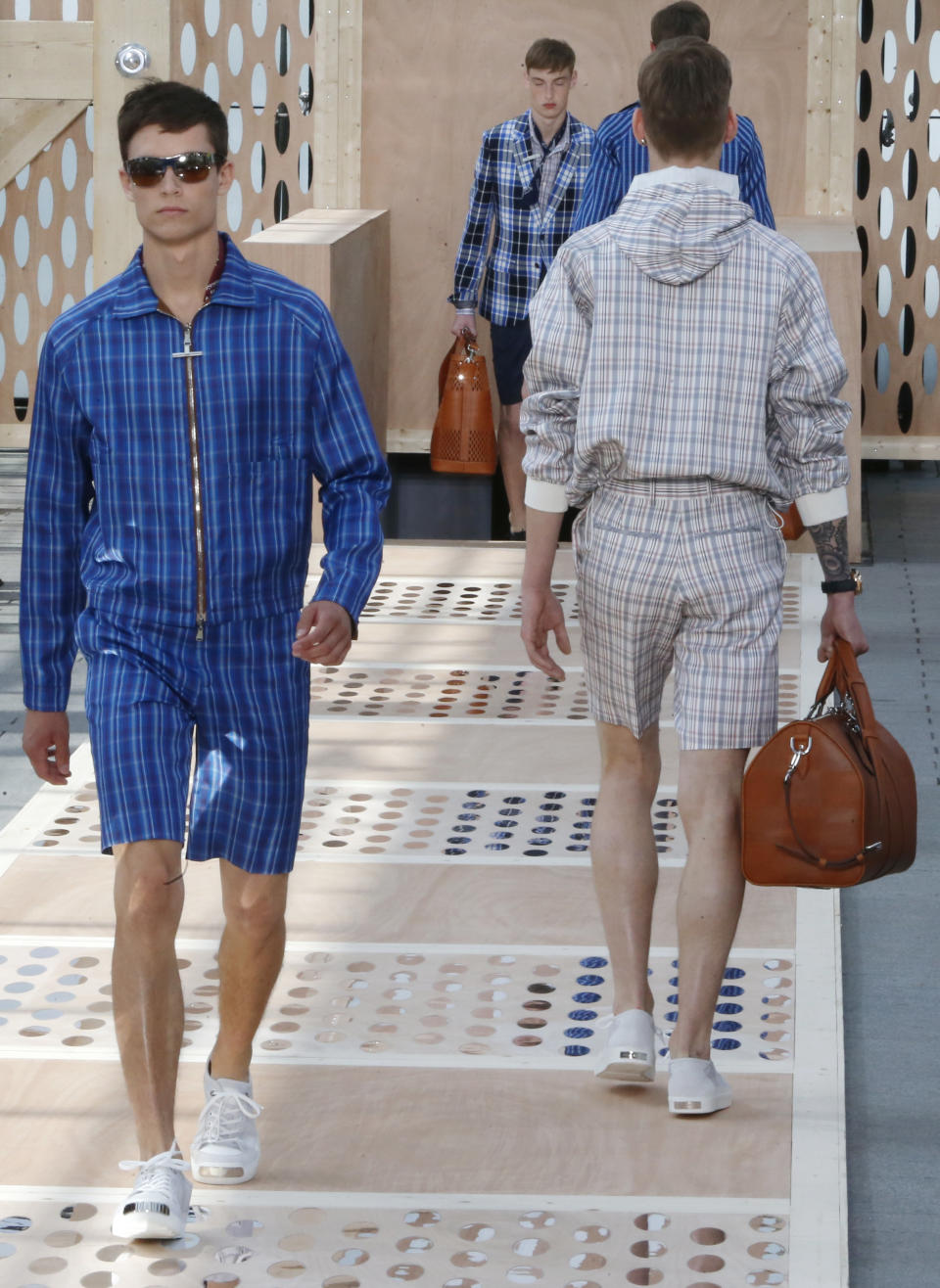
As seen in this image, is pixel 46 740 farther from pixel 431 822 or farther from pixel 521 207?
pixel 521 207

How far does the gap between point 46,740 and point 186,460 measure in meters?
0.53

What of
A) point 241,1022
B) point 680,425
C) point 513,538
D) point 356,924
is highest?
point 680,425

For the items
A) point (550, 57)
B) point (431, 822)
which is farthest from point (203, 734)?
point (550, 57)

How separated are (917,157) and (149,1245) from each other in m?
8.15

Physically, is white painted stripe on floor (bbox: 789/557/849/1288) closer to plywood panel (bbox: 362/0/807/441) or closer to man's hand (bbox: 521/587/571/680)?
man's hand (bbox: 521/587/571/680)

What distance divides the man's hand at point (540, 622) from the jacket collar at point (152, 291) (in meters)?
0.73

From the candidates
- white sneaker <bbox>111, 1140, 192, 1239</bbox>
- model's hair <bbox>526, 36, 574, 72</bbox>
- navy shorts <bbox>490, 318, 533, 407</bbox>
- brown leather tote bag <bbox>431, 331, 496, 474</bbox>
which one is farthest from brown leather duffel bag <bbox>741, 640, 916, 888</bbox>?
brown leather tote bag <bbox>431, 331, 496, 474</bbox>

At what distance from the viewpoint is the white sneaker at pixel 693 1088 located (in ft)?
11.2

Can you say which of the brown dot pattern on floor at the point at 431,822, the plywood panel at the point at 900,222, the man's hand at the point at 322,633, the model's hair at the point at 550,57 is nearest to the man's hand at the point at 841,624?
the man's hand at the point at 322,633

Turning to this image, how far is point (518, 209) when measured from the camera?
8.41 m

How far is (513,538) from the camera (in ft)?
30.6

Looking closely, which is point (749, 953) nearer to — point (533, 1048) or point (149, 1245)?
point (533, 1048)

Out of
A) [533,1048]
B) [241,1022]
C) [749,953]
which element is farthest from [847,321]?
[241,1022]

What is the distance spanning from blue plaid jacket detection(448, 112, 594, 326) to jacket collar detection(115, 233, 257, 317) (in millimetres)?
5307
